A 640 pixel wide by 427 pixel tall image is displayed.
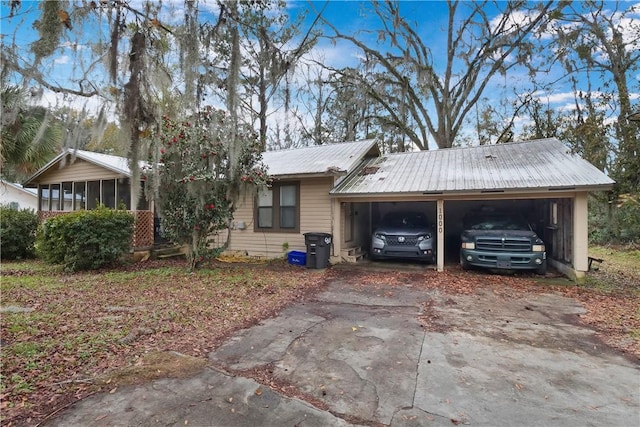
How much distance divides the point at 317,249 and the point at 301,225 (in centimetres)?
133

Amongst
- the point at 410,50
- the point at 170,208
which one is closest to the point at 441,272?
the point at 170,208

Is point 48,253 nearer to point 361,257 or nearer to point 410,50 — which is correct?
point 361,257

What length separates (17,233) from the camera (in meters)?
10.9

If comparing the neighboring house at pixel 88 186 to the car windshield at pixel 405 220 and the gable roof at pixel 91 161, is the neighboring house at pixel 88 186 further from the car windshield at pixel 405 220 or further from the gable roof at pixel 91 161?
the car windshield at pixel 405 220

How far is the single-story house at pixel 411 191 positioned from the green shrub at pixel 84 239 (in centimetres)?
324

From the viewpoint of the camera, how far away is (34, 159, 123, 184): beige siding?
38.5 feet

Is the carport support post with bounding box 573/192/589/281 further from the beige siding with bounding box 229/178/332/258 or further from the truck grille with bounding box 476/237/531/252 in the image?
the beige siding with bounding box 229/178/332/258

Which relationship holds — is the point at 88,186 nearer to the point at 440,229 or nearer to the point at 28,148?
the point at 28,148

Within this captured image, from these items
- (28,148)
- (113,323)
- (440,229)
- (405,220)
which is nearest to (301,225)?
(405,220)

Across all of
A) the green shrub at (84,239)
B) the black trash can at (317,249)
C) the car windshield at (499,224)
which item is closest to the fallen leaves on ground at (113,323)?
the green shrub at (84,239)

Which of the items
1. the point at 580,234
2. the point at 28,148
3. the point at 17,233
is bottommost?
the point at 17,233

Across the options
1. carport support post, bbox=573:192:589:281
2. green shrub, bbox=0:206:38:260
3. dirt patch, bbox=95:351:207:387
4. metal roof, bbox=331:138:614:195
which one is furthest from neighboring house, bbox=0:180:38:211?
carport support post, bbox=573:192:589:281

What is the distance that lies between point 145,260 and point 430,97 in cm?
1688

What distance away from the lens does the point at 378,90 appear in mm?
18500
